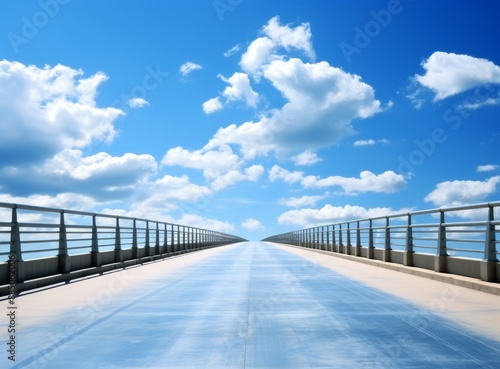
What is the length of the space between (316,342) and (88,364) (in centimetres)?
255

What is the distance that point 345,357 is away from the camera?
5.95m

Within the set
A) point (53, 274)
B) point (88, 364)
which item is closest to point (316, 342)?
point (88, 364)

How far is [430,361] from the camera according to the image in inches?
227

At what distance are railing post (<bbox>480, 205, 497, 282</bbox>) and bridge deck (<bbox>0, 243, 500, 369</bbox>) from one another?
66cm

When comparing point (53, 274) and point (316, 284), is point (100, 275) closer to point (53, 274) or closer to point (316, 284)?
point (53, 274)

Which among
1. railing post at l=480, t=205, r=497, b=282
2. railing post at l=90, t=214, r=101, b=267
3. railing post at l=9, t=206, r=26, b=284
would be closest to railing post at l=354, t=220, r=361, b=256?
railing post at l=90, t=214, r=101, b=267

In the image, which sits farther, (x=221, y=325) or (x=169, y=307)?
(x=169, y=307)

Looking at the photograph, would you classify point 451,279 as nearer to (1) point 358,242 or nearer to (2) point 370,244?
(2) point 370,244

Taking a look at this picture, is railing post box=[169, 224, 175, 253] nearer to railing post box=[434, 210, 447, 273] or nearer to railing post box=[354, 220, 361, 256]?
railing post box=[354, 220, 361, 256]

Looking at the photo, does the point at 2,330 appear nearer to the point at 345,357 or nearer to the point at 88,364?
the point at 88,364

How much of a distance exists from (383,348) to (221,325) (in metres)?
2.38

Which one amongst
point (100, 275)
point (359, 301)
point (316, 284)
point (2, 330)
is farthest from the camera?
point (100, 275)

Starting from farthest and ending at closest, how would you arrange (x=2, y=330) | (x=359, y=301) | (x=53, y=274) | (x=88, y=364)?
(x=53, y=274)
(x=359, y=301)
(x=2, y=330)
(x=88, y=364)

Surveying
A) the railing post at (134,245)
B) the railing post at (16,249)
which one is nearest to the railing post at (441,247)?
the railing post at (16,249)
